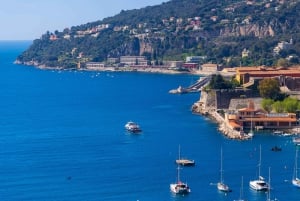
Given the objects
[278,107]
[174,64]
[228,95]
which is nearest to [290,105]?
[278,107]

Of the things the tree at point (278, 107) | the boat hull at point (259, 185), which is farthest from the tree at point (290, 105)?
the boat hull at point (259, 185)

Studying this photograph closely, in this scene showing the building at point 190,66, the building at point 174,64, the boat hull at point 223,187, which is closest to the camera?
the boat hull at point 223,187

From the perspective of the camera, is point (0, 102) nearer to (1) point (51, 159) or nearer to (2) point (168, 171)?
(1) point (51, 159)

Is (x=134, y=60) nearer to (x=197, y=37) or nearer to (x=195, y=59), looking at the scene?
(x=197, y=37)

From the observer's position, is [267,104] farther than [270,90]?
No

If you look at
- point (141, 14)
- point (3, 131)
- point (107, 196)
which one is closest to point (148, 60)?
point (141, 14)

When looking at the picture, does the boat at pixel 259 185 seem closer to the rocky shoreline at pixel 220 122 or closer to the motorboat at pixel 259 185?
the motorboat at pixel 259 185

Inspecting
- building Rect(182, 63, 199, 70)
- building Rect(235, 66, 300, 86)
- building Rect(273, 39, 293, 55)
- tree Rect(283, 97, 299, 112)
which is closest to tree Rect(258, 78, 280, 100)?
tree Rect(283, 97, 299, 112)
